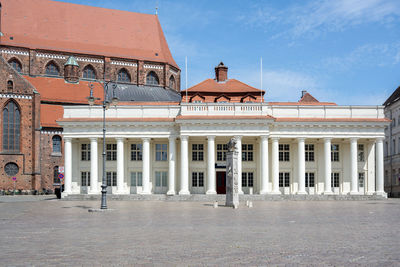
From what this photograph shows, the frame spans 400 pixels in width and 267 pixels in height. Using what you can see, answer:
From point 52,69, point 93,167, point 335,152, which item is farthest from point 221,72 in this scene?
point 52,69

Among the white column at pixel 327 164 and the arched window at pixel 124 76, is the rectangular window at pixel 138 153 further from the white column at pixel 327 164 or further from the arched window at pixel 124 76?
the arched window at pixel 124 76

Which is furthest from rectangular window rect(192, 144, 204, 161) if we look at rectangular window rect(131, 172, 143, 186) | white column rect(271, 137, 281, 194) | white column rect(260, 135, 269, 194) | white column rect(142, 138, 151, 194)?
white column rect(271, 137, 281, 194)

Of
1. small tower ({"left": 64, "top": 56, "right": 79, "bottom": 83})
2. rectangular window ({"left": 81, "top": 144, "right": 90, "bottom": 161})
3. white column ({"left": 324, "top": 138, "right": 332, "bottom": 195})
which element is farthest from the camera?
small tower ({"left": 64, "top": 56, "right": 79, "bottom": 83})

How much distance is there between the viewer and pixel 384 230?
1759 centimetres

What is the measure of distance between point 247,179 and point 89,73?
1451 inches

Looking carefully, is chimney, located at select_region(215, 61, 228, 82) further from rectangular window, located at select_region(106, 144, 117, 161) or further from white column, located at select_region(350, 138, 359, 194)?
white column, located at select_region(350, 138, 359, 194)

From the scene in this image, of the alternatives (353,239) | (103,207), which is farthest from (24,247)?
(103,207)

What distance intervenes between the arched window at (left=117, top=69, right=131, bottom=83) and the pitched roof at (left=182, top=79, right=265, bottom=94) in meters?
25.3

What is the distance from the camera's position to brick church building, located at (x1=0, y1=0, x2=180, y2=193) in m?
67.2

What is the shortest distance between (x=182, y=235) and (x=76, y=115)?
1558 inches

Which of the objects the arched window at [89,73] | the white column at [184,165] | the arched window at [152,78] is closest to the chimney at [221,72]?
the white column at [184,165]

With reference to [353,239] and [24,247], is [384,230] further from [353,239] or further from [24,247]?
[24,247]

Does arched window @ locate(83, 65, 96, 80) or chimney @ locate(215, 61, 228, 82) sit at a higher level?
arched window @ locate(83, 65, 96, 80)

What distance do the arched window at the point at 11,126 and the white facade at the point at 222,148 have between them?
1626cm
